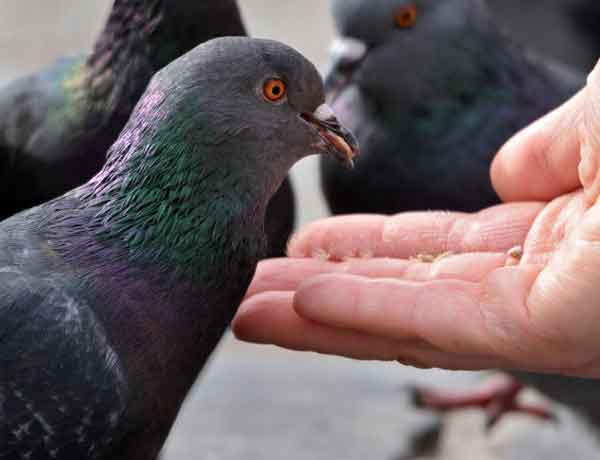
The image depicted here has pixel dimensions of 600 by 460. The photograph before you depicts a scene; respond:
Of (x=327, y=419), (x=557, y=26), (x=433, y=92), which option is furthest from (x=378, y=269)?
(x=557, y=26)

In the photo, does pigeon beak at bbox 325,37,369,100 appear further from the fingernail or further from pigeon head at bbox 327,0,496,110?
the fingernail

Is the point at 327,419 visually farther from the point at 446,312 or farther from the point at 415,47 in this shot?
the point at 446,312

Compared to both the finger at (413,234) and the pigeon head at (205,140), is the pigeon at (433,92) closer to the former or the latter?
the finger at (413,234)

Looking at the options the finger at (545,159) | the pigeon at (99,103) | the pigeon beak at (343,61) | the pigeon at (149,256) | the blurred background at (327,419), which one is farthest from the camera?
the blurred background at (327,419)

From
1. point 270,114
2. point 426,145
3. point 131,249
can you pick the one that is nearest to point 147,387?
point 131,249

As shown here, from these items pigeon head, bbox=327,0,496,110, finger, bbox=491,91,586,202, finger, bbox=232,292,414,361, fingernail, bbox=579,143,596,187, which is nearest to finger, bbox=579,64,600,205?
fingernail, bbox=579,143,596,187

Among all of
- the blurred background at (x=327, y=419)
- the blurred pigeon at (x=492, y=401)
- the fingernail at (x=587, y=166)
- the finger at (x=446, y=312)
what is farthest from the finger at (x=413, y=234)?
the blurred pigeon at (x=492, y=401)
